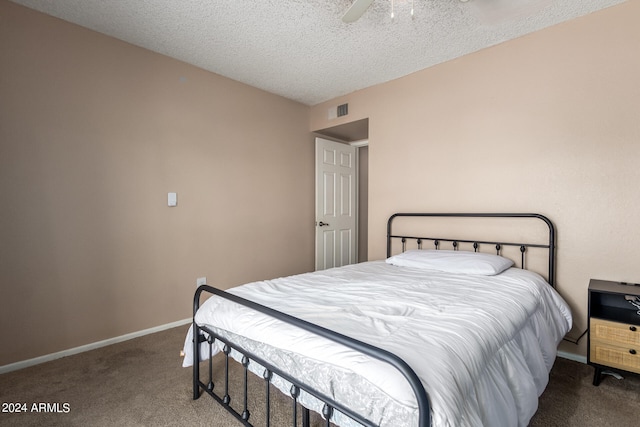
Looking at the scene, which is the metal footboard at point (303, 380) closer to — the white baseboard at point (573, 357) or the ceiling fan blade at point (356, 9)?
the ceiling fan blade at point (356, 9)

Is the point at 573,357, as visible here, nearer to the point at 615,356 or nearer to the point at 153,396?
the point at 615,356

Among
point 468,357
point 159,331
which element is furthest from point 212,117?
point 468,357

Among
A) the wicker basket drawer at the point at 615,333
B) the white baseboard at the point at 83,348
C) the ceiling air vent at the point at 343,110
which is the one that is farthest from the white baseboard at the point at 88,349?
the ceiling air vent at the point at 343,110

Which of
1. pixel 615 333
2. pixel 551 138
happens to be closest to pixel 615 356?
pixel 615 333

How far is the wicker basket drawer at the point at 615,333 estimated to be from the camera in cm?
179

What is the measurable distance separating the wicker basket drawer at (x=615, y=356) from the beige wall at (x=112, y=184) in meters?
2.98

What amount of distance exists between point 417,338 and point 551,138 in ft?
7.19

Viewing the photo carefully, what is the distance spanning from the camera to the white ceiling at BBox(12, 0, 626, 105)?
2.11m

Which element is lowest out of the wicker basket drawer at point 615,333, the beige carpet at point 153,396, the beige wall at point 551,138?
the beige carpet at point 153,396

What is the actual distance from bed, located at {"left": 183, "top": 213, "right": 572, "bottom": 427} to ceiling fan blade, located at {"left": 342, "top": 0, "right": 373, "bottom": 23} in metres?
1.62

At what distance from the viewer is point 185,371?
2055mm

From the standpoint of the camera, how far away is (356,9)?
1.71 metres

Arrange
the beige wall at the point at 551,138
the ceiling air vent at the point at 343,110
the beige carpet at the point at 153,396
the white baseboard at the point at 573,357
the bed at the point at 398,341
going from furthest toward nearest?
the ceiling air vent at the point at 343,110 → the white baseboard at the point at 573,357 → the beige wall at the point at 551,138 → the beige carpet at the point at 153,396 → the bed at the point at 398,341

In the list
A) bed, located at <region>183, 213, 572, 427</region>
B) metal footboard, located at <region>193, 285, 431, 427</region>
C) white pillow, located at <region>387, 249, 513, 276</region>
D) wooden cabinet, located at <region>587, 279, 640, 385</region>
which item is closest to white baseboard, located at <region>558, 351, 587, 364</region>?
wooden cabinet, located at <region>587, 279, 640, 385</region>
